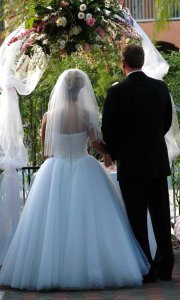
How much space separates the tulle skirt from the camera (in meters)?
7.62

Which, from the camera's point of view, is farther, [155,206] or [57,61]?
[57,61]

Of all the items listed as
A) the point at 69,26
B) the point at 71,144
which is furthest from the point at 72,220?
the point at 69,26

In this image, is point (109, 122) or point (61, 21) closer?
point (109, 122)

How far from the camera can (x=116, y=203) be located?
805cm

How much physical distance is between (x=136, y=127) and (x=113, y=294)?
150 centimetres

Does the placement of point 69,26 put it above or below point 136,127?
above

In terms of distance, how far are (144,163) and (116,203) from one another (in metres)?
0.47

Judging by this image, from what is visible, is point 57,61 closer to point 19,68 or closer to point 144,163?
point 19,68

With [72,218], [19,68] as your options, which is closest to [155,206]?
[72,218]

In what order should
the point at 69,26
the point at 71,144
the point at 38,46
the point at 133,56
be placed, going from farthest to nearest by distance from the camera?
the point at 38,46, the point at 69,26, the point at 71,144, the point at 133,56

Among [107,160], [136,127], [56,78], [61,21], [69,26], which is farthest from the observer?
[56,78]

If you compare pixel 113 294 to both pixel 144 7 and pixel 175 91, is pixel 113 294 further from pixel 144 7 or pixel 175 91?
pixel 144 7

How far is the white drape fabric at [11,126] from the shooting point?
9156mm

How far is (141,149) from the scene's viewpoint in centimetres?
789
